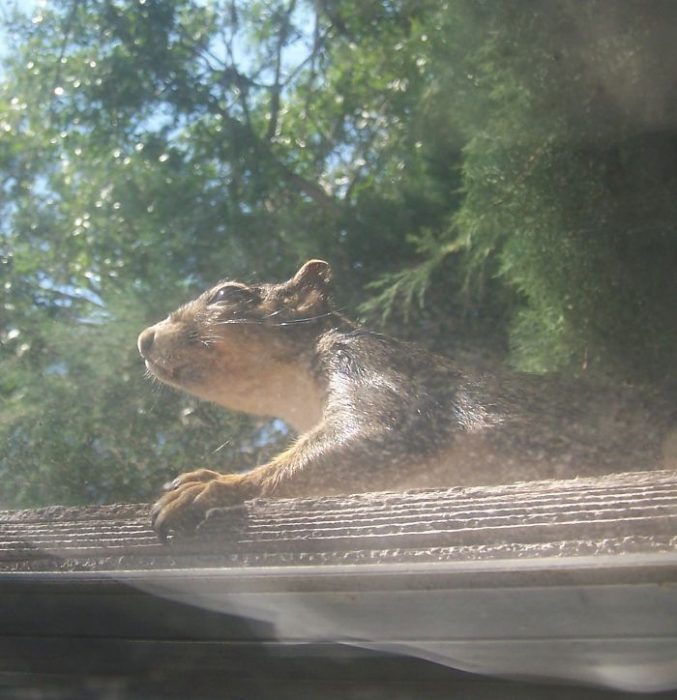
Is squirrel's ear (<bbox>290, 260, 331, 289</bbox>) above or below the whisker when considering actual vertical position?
above

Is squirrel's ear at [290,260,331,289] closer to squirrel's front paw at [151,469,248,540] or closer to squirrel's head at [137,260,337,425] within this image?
squirrel's head at [137,260,337,425]

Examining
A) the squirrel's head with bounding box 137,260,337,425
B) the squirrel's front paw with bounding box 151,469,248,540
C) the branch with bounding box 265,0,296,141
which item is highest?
the branch with bounding box 265,0,296,141

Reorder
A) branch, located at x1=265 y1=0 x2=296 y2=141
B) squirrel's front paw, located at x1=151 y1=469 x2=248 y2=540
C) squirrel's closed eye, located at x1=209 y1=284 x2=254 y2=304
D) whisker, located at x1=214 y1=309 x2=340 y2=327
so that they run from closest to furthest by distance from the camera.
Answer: squirrel's front paw, located at x1=151 y1=469 x2=248 y2=540, whisker, located at x1=214 y1=309 x2=340 y2=327, squirrel's closed eye, located at x1=209 y1=284 x2=254 y2=304, branch, located at x1=265 y1=0 x2=296 y2=141

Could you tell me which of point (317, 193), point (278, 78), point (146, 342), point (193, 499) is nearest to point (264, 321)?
point (146, 342)

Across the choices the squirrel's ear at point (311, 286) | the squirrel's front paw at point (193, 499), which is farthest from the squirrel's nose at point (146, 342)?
the squirrel's front paw at point (193, 499)

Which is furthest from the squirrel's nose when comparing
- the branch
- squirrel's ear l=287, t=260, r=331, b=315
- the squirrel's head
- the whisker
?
the branch

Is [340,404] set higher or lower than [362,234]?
lower

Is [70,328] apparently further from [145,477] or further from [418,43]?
[418,43]

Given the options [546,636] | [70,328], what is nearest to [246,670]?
[546,636]

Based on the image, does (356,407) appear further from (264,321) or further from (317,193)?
(317,193)

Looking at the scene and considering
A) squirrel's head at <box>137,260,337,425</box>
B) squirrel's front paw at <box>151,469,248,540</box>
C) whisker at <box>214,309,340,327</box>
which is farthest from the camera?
whisker at <box>214,309,340,327</box>
